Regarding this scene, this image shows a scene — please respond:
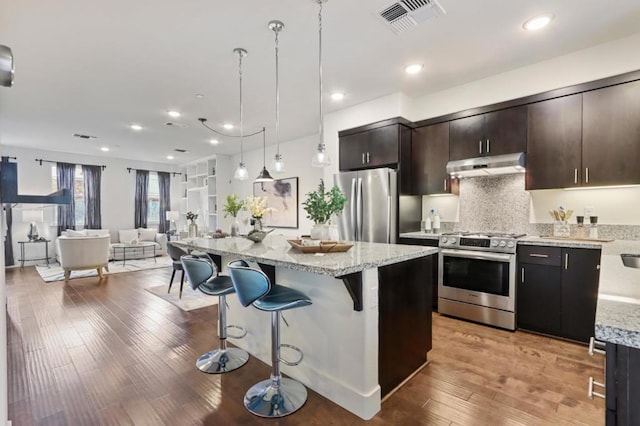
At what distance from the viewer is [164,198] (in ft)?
31.6

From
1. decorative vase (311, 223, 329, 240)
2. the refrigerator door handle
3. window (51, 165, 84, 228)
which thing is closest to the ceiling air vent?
decorative vase (311, 223, 329, 240)

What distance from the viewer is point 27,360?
2.69m

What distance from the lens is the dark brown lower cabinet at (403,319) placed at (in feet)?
6.73

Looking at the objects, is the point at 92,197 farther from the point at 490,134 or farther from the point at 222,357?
the point at 490,134

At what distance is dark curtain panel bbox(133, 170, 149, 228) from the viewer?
29.7ft

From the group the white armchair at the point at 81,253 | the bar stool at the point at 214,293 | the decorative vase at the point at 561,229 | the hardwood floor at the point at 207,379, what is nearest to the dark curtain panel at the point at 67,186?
the white armchair at the point at 81,253

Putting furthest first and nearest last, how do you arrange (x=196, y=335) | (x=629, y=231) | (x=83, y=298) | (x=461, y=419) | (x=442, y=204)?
(x=83, y=298) → (x=442, y=204) → (x=196, y=335) → (x=629, y=231) → (x=461, y=419)

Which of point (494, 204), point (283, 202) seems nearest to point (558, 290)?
point (494, 204)

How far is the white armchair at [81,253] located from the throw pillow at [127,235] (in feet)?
8.52

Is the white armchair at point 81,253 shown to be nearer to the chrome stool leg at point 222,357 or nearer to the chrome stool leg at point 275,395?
the chrome stool leg at point 222,357

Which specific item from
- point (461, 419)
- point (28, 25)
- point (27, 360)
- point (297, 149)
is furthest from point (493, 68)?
point (27, 360)

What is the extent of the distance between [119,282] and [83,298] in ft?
3.55

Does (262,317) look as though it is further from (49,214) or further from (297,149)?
(49,214)

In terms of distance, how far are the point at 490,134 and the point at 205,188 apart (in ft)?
23.2
